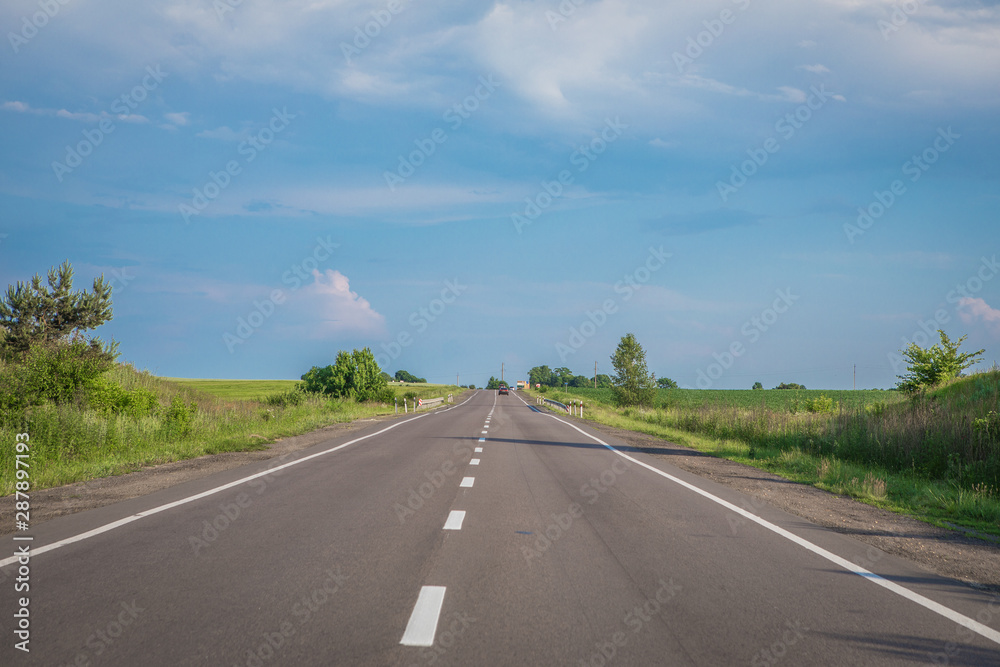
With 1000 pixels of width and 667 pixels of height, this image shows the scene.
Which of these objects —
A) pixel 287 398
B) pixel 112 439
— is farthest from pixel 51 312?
pixel 112 439

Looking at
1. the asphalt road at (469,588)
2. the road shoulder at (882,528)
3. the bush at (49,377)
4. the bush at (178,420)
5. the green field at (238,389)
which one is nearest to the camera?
the asphalt road at (469,588)

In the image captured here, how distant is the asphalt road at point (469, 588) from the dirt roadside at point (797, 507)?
46 centimetres

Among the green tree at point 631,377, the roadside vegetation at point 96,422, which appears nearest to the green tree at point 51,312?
the roadside vegetation at point 96,422

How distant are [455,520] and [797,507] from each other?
211 inches

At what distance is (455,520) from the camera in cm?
775

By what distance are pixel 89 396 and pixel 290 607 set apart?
57.2 feet

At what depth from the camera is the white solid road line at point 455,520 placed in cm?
736

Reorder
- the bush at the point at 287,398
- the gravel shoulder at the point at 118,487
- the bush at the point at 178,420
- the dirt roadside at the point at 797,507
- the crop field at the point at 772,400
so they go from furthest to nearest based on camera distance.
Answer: the bush at the point at 287,398
the crop field at the point at 772,400
the bush at the point at 178,420
the gravel shoulder at the point at 118,487
the dirt roadside at the point at 797,507

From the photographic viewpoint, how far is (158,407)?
2241 centimetres

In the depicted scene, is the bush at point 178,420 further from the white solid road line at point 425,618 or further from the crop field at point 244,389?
the crop field at point 244,389

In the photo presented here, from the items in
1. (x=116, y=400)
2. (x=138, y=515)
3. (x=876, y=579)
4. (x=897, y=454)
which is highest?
(x=116, y=400)

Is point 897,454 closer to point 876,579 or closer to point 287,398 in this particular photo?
point 876,579

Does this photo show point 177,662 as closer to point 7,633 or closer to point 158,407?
point 7,633

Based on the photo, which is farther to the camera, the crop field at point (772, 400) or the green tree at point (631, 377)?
the green tree at point (631, 377)
